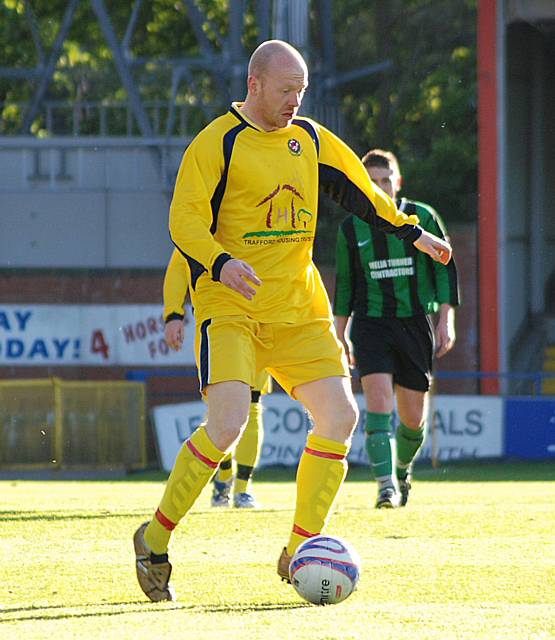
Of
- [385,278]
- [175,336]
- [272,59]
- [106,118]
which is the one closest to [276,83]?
[272,59]

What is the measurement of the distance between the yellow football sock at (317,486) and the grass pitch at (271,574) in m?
0.27

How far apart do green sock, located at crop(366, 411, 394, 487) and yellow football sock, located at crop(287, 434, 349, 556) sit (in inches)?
132

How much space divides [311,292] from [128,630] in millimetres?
1739

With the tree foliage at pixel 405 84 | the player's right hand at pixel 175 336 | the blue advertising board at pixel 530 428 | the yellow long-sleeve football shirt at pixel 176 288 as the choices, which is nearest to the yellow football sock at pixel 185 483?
the player's right hand at pixel 175 336

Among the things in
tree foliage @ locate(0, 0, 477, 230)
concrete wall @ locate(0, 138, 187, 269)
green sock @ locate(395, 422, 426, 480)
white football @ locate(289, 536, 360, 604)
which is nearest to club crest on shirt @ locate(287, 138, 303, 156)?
white football @ locate(289, 536, 360, 604)

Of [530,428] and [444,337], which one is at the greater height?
[444,337]

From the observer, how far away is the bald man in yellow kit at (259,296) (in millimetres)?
6242

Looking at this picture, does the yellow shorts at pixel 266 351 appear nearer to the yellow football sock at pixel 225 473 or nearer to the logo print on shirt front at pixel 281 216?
the logo print on shirt front at pixel 281 216

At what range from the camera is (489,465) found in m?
19.4

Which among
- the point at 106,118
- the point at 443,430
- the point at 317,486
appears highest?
the point at 106,118

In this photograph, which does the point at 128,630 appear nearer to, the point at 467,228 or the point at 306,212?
the point at 306,212

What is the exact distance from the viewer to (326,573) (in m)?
5.87

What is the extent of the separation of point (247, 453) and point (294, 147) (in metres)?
4.26

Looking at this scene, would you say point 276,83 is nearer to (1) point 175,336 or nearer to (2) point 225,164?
(2) point 225,164
